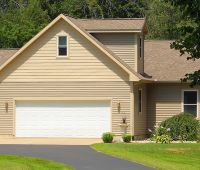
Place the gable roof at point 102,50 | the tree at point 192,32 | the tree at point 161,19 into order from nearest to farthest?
1. the tree at point 192,32
2. the gable roof at point 102,50
3. the tree at point 161,19

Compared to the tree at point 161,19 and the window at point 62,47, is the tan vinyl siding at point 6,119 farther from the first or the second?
the tree at point 161,19

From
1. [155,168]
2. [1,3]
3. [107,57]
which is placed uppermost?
[1,3]

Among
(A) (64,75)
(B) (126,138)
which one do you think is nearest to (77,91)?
(A) (64,75)

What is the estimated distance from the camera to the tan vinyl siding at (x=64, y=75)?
38.3 metres

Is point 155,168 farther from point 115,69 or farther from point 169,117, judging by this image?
point 169,117

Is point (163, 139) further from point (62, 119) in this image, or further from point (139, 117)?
point (62, 119)

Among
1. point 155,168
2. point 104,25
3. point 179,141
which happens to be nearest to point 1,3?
point 104,25

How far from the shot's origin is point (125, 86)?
38125 mm

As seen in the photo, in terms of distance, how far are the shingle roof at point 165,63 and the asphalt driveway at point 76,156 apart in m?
10.6

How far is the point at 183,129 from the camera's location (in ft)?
126

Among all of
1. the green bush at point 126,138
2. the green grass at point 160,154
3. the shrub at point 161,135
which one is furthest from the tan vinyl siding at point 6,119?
the shrub at point 161,135

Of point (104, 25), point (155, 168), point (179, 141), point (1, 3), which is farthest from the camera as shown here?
point (1, 3)

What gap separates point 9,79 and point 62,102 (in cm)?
325

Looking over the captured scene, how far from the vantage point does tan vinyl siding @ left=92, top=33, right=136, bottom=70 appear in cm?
4034
